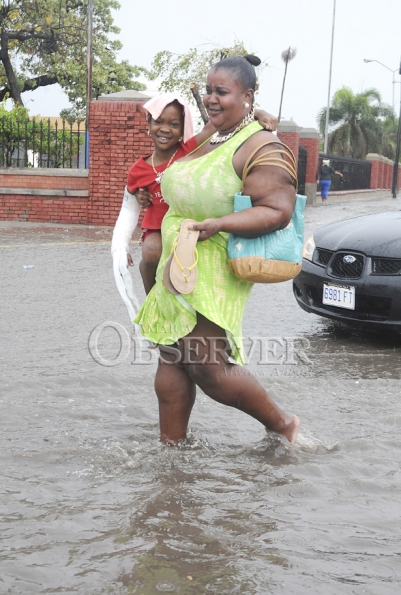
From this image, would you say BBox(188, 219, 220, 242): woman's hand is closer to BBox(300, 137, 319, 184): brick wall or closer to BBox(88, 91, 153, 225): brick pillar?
BBox(88, 91, 153, 225): brick pillar

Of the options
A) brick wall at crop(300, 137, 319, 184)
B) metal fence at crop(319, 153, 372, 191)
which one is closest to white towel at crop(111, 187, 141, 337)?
brick wall at crop(300, 137, 319, 184)

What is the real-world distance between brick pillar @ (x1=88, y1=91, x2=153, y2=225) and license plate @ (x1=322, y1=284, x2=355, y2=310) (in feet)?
30.0

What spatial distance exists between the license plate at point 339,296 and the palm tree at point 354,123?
54318 mm

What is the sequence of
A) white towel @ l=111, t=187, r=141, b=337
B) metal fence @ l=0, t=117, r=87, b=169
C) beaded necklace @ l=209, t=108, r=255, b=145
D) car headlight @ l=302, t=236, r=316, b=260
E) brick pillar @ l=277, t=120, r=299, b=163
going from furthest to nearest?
brick pillar @ l=277, t=120, r=299, b=163, metal fence @ l=0, t=117, r=87, b=169, car headlight @ l=302, t=236, r=316, b=260, white towel @ l=111, t=187, r=141, b=337, beaded necklace @ l=209, t=108, r=255, b=145

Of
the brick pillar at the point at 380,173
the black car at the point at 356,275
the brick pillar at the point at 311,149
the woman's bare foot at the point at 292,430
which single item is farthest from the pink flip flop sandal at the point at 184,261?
the brick pillar at the point at 380,173

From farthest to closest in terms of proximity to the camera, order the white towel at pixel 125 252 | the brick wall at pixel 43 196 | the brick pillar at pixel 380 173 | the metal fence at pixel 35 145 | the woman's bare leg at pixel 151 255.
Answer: the brick pillar at pixel 380 173
the metal fence at pixel 35 145
the brick wall at pixel 43 196
the woman's bare leg at pixel 151 255
the white towel at pixel 125 252

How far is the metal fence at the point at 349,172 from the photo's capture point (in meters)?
35.8

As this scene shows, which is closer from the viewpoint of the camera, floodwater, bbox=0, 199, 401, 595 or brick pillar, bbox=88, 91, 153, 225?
floodwater, bbox=0, 199, 401, 595

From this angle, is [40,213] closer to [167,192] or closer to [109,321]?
[109,321]

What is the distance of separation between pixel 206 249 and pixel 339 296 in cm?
358

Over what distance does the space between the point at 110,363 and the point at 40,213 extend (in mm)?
10792

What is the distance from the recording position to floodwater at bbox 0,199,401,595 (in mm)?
2969

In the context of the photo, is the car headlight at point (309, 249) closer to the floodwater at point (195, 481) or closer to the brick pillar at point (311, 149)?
the floodwater at point (195, 481)

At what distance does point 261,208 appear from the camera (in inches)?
138
